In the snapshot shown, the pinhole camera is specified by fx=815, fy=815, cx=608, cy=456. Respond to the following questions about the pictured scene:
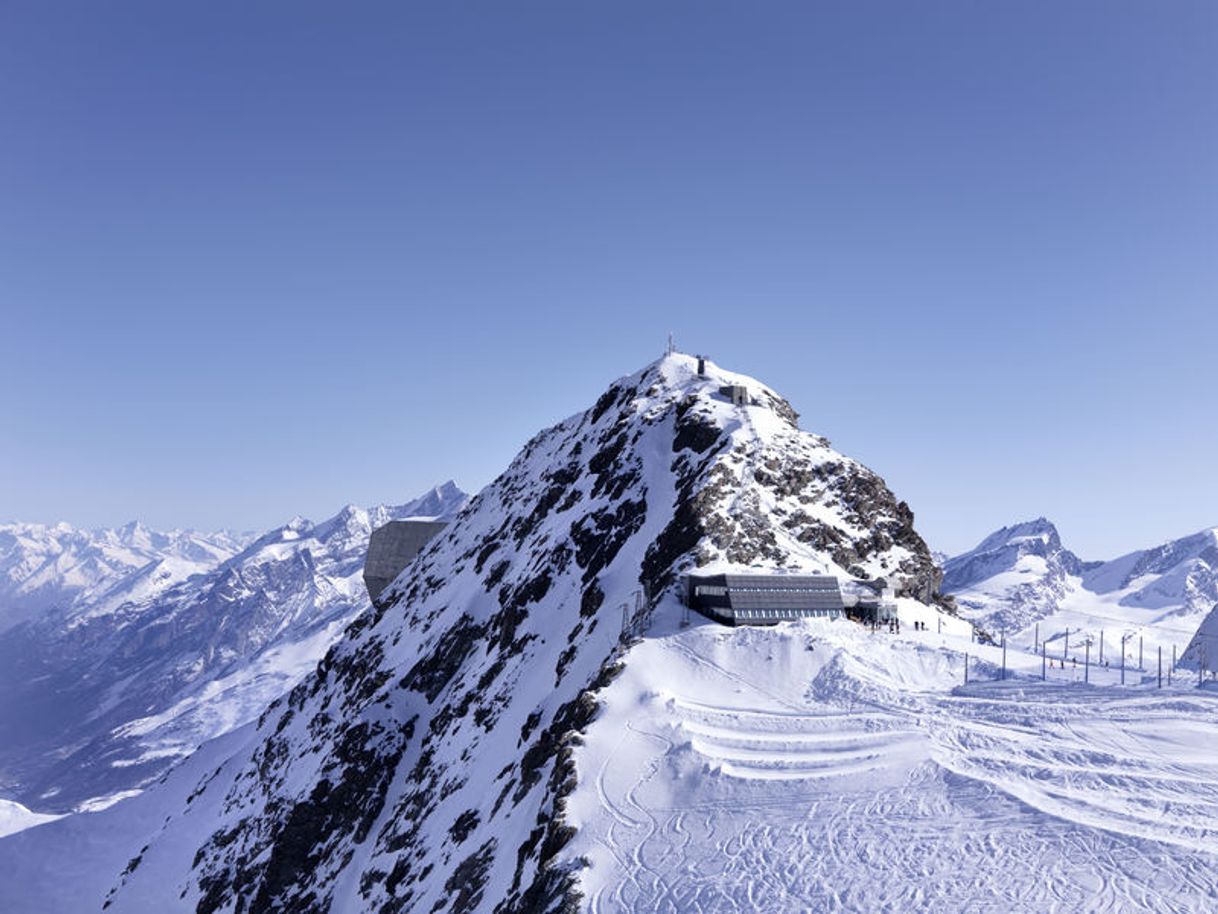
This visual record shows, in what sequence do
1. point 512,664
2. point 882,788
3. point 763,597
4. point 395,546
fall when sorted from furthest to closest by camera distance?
point 395,546 < point 512,664 < point 763,597 < point 882,788

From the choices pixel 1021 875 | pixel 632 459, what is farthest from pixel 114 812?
pixel 1021 875

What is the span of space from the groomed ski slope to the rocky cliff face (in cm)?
320

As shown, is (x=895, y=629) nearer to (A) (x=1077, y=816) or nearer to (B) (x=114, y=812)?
(A) (x=1077, y=816)

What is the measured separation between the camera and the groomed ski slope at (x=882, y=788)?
2952 centimetres

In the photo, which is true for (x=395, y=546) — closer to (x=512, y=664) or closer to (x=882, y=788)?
(x=512, y=664)

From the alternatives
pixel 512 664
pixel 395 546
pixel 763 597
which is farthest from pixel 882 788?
pixel 395 546

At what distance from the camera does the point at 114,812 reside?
136m

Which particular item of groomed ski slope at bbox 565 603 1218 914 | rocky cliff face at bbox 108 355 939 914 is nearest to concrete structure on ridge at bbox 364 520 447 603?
rocky cliff face at bbox 108 355 939 914

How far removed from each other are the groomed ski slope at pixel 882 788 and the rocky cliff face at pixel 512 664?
3.20 meters

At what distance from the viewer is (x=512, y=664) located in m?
71.0

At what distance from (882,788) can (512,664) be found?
133ft

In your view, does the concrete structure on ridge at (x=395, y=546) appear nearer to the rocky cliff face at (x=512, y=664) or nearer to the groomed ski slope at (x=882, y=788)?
the rocky cliff face at (x=512, y=664)

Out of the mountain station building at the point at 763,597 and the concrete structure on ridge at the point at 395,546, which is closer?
the mountain station building at the point at 763,597

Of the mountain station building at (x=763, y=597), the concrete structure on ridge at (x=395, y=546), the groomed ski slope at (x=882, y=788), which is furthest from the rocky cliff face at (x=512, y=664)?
the concrete structure on ridge at (x=395, y=546)
